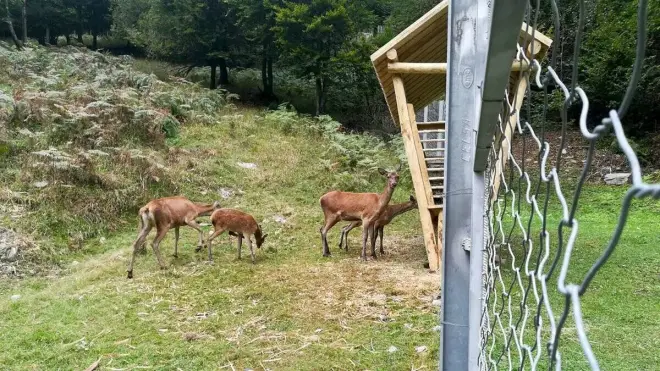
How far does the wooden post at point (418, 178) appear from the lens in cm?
639

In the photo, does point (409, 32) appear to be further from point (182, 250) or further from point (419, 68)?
point (182, 250)

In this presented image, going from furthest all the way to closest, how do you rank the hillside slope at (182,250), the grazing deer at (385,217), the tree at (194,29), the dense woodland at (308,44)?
the tree at (194,29) → the dense woodland at (308,44) → the grazing deer at (385,217) → the hillside slope at (182,250)

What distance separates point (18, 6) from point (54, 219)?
19.3 m

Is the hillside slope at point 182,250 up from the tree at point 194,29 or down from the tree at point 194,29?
down

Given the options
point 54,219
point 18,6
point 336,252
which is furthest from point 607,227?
point 18,6

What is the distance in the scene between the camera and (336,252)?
7.53 metres

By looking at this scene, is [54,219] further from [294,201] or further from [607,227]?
[607,227]

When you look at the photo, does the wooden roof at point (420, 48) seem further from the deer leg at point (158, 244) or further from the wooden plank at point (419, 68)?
the deer leg at point (158, 244)

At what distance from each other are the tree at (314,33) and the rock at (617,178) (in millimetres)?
9030

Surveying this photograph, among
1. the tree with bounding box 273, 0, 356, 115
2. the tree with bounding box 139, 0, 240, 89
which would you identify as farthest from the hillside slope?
the tree with bounding box 139, 0, 240, 89

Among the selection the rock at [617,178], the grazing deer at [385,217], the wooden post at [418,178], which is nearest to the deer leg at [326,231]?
the grazing deer at [385,217]

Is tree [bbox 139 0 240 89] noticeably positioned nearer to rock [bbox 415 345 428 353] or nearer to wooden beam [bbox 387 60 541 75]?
wooden beam [bbox 387 60 541 75]

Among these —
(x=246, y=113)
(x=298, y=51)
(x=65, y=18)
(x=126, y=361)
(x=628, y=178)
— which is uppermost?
(x=65, y=18)

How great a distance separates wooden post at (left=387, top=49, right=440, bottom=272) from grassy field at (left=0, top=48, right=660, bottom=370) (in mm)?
378
